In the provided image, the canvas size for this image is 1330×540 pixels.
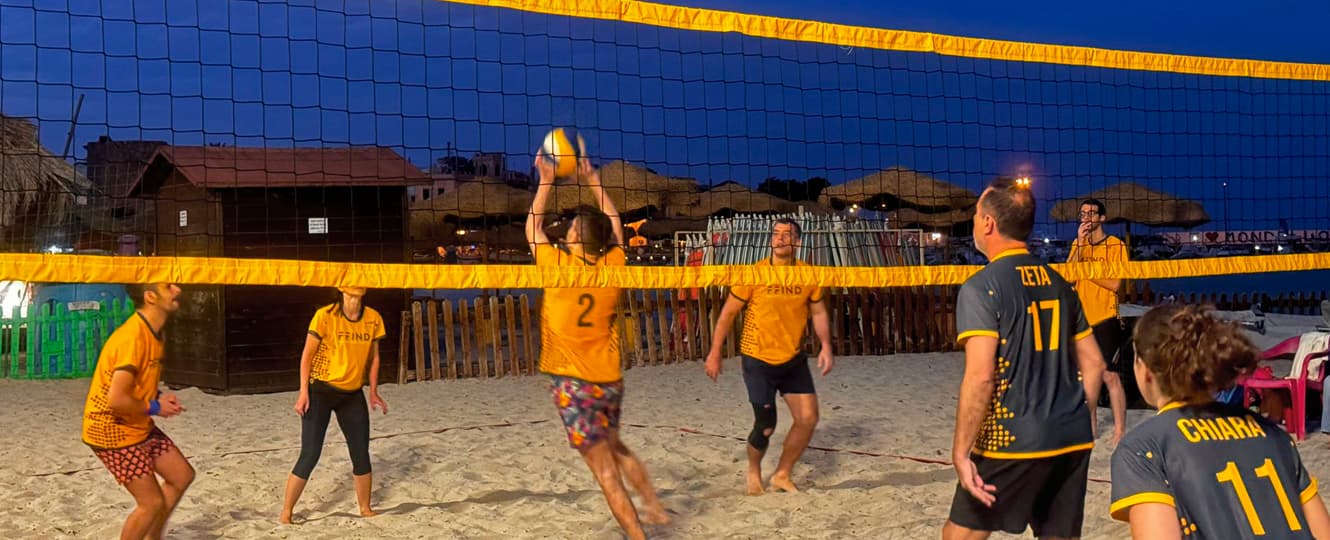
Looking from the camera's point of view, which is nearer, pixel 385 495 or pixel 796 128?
pixel 385 495

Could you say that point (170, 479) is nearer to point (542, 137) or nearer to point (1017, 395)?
point (542, 137)

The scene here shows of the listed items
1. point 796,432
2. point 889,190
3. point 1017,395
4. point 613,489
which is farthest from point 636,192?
point 1017,395

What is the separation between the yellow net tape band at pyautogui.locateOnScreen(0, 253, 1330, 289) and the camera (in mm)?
4078

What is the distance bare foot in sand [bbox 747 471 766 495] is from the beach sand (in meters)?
0.09

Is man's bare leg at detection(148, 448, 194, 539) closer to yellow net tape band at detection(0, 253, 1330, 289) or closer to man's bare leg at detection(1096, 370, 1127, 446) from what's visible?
yellow net tape band at detection(0, 253, 1330, 289)

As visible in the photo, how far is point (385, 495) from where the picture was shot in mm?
5996

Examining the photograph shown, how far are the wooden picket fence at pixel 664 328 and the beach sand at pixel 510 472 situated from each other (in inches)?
58.3

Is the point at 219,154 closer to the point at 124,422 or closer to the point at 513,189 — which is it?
the point at 513,189

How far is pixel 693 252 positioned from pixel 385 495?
38.5ft

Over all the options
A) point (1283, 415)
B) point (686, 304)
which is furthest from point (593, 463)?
point (686, 304)

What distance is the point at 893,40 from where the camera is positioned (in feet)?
20.7

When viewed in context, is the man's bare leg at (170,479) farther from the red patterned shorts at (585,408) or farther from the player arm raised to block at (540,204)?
Result: the player arm raised to block at (540,204)

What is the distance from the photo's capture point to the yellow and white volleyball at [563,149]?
451 cm

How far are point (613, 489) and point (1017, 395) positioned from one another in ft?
5.84
